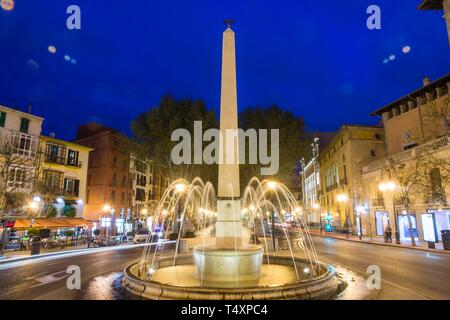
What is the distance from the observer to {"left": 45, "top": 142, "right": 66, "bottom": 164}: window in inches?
1422

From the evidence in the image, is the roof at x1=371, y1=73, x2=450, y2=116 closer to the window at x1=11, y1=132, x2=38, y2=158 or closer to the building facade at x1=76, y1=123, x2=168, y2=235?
the building facade at x1=76, y1=123, x2=168, y2=235

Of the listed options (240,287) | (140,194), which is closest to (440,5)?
(240,287)

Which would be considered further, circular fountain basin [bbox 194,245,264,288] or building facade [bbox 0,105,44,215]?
building facade [bbox 0,105,44,215]

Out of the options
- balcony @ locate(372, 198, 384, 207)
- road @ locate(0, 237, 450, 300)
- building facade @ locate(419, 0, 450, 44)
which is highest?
building facade @ locate(419, 0, 450, 44)

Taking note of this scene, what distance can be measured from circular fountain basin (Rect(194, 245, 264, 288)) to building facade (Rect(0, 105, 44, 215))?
25.1 meters

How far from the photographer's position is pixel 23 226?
87.1ft

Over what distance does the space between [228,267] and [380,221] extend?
34.1 meters

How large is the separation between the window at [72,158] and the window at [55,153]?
2.87ft

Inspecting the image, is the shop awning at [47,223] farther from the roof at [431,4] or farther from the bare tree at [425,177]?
the roof at [431,4]

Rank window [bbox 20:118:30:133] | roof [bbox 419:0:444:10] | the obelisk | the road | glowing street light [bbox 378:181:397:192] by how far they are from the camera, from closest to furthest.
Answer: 1. the road
2. the obelisk
3. glowing street light [bbox 378:181:397:192]
4. roof [bbox 419:0:444:10]
5. window [bbox 20:118:30:133]

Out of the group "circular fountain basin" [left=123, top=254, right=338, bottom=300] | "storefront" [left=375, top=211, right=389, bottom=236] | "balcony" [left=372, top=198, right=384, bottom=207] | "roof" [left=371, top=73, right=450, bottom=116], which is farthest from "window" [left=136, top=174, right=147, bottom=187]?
"circular fountain basin" [left=123, top=254, right=338, bottom=300]
